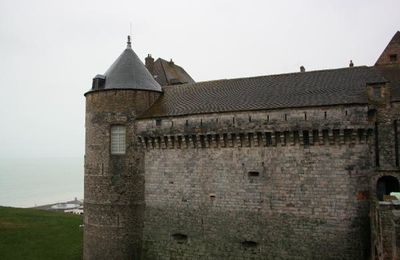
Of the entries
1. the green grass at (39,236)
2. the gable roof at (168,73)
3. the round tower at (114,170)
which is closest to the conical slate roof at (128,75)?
the round tower at (114,170)

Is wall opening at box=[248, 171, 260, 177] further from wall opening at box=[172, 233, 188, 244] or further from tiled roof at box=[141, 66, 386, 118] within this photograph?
wall opening at box=[172, 233, 188, 244]

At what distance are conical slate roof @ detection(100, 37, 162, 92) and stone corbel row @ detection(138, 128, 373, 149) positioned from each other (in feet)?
8.58

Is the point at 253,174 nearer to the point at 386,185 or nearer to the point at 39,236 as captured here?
the point at 386,185

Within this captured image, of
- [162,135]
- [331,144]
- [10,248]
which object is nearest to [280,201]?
[331,144]

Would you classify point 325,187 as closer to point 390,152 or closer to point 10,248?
point 390,152

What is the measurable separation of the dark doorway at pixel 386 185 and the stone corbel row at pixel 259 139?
1.53m

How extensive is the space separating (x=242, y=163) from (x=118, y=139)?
6.12 metres

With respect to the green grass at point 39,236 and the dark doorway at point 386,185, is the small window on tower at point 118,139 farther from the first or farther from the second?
the dark doorway at point 386,185

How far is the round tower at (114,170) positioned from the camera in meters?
17.6

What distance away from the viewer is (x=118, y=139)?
59.4 feet

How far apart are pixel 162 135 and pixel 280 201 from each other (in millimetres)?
5937

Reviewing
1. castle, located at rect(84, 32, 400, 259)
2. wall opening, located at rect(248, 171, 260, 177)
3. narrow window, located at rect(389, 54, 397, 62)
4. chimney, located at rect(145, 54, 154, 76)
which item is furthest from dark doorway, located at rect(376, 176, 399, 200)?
chimney, located at rect(145, 54, 154, 76)

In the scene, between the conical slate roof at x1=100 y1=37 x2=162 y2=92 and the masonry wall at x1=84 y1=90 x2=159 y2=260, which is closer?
the masonry wall at x1=84 y1=90 x2=159 y2=260

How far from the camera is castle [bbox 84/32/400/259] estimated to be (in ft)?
45.7
